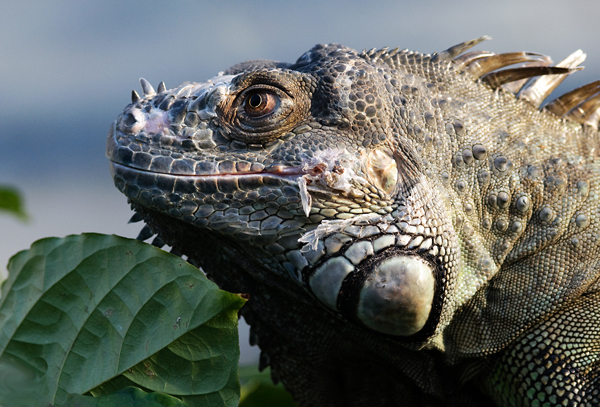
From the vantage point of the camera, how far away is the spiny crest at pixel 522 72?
252 centimetres

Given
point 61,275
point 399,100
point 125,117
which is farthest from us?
point 399,100

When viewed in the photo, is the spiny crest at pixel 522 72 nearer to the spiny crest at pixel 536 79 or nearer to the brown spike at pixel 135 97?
the spiny crest at pixel 536 79

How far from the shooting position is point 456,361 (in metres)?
2.32

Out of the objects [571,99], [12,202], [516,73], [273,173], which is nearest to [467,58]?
[516,73]

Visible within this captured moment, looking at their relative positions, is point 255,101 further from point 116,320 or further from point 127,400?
point 127,400

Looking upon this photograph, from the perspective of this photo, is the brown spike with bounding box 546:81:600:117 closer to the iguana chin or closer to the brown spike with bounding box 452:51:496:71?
the iguana chin

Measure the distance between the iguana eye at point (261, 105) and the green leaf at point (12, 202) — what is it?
0.91 meters

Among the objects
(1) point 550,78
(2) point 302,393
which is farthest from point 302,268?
(1) point 550,78

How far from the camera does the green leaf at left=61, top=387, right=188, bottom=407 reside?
4.51 feet

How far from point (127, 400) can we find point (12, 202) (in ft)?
3.56

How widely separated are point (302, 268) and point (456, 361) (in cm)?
82

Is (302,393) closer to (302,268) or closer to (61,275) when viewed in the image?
(302,268)

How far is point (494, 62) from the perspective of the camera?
102 inches

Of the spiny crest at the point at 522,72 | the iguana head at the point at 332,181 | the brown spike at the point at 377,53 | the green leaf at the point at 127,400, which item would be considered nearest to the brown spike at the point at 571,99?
the spiny crest at the point at 522,72
